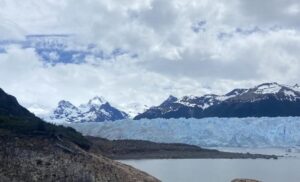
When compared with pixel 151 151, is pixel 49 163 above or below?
below

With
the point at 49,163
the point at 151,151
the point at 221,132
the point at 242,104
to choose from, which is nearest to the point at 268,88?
the point at 242,104

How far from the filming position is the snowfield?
92.6m

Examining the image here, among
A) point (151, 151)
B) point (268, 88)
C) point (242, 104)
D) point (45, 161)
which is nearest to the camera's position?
point (45, 161)

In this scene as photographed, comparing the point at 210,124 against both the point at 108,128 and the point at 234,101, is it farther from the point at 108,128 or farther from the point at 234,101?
the point at 234,101

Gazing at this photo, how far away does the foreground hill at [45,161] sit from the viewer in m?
26.0

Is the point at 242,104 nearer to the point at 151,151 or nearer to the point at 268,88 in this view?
the point at 268,88

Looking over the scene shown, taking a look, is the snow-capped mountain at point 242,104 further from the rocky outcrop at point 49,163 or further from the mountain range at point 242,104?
the rocky outcrop at point 49,163

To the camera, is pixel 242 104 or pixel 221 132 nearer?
pixel 221 132

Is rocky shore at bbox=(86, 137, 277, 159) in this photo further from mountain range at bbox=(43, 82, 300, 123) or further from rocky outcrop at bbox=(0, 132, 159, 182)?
mountain range at bbox=(43, 82, 300, 123)

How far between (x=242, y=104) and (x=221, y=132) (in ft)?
234

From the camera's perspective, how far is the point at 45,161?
26.9m

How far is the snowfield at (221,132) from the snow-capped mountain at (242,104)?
58056mm

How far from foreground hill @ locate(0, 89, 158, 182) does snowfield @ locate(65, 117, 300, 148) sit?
209 feet

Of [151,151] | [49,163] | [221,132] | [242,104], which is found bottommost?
[49,163]
